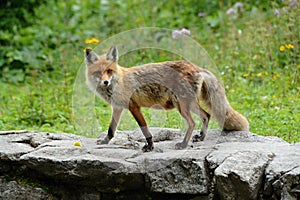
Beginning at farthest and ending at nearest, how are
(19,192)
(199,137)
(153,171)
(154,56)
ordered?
(154,56) < (199,137) < (19,192) < (153,171)

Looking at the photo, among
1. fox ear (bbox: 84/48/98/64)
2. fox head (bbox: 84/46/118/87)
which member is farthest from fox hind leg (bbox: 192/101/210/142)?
fox ear (bbox: 84/48/98/64)

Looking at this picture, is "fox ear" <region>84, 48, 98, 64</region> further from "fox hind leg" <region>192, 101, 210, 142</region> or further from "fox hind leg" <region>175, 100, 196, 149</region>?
"fox hind leg" <region>192, 101, 210, 142</region>

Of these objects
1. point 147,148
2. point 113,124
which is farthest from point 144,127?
point 113,124

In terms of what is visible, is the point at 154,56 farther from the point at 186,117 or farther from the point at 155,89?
the point at 186,117

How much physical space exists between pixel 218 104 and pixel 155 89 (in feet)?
2.40

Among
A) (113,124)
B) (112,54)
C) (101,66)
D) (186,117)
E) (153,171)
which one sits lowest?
(153,171)

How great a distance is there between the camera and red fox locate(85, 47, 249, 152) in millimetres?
5578

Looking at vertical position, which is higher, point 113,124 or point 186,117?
point 186,117

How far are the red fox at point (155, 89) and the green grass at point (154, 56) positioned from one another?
0.35 meters

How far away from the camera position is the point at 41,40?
11578mm

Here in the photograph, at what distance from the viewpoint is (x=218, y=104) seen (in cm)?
586

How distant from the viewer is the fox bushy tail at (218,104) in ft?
19.1

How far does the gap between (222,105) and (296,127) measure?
1590 mm

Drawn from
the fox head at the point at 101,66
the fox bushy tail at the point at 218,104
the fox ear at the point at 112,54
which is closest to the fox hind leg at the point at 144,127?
the fox head at the point at 101,66
